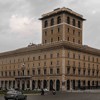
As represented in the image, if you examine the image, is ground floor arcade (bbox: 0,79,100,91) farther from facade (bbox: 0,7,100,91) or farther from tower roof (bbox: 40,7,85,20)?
tower roof (bbox: 40,7,85,20)

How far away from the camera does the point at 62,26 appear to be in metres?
98.1

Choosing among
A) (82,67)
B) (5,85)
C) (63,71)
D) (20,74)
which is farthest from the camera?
(5,85)

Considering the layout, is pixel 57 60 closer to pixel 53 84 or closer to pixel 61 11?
pixel 53 84

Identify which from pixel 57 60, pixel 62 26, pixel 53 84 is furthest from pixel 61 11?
pixel 53 84

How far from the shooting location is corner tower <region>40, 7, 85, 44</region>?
98500 mm

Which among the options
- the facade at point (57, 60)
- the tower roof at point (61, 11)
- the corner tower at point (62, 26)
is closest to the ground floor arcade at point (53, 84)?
the facade at point (57, 60)

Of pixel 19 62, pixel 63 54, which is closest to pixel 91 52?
pixel 63 54

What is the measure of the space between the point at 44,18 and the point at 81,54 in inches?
Answer: 822

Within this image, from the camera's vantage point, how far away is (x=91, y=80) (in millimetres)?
99125

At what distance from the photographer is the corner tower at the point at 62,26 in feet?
323

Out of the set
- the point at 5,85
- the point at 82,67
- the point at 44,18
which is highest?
the point at 44,18

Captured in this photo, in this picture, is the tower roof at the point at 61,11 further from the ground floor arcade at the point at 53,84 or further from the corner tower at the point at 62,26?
the ground floor arcade at the point at 53,84

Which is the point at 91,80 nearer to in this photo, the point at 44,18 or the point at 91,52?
the point at 91,52

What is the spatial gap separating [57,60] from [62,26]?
13512 mm
